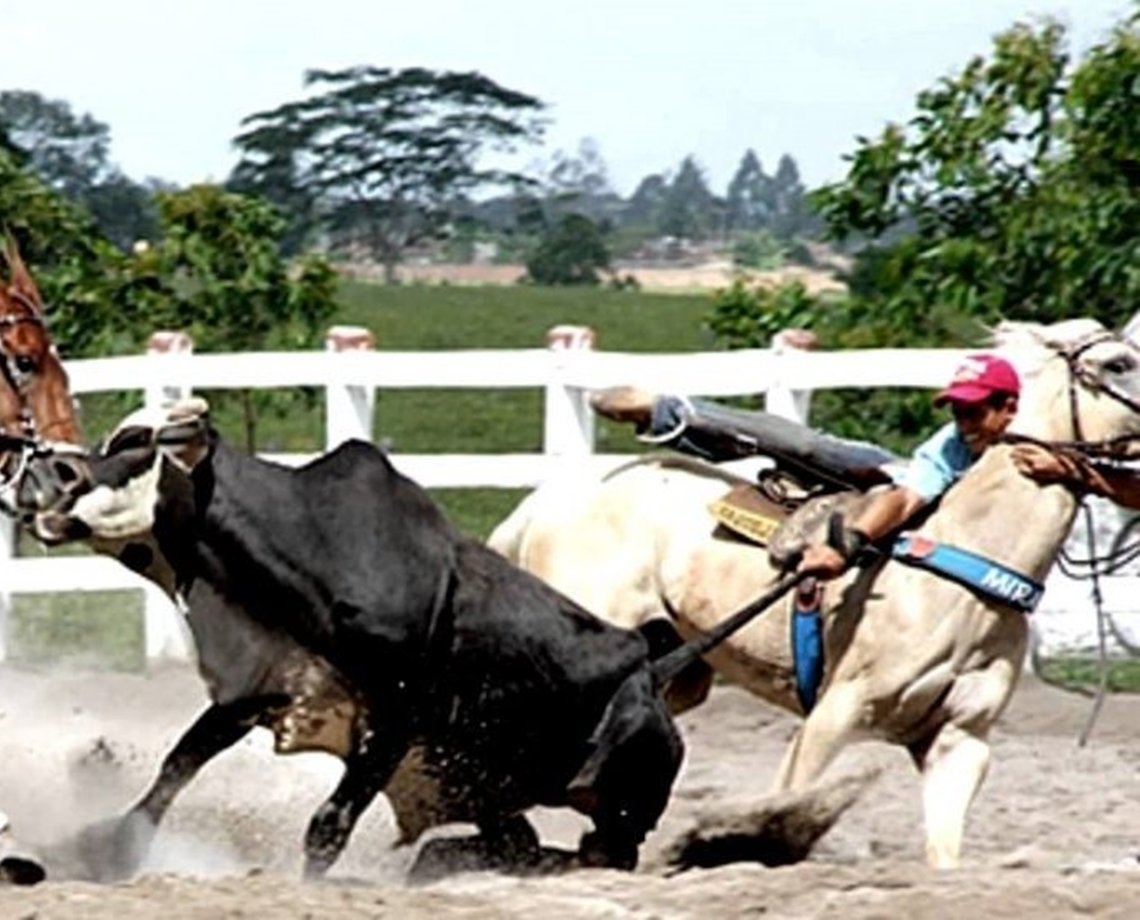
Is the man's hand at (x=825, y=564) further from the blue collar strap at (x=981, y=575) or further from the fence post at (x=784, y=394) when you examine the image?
the fence post at (x=784, y=394)

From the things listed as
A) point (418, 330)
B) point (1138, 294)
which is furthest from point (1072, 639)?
point (418, 330)

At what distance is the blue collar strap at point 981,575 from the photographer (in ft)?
29.9

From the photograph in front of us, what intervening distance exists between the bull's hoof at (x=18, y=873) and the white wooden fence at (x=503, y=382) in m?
5.48

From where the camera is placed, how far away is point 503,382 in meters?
14.5

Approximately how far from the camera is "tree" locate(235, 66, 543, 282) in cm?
4750

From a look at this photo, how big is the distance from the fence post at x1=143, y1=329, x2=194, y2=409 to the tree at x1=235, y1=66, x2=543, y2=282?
2855cm

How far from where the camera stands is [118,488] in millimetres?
8656

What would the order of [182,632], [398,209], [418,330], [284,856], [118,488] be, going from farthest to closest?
1. [398,209]
2. [418,330]
3. [182,632]
4. [284,856]
5. [118,488]

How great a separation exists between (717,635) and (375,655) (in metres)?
1.20

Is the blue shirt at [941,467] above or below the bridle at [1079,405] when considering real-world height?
below

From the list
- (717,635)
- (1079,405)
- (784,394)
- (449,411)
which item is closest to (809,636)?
(717,635)

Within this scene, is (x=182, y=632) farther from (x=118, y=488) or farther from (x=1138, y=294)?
(x=118, y=488)

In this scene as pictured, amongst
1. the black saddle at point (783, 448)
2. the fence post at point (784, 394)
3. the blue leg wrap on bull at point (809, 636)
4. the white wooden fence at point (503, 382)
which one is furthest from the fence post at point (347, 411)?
the blue leg wrap on bull at point (809, 636)

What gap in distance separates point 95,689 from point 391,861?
5024mm
